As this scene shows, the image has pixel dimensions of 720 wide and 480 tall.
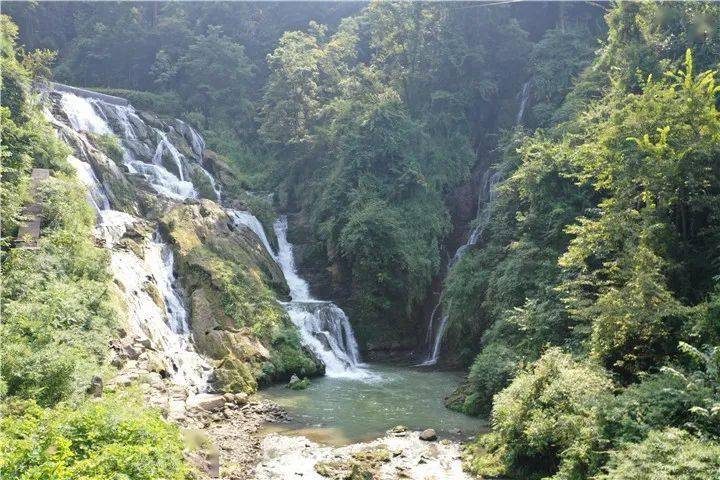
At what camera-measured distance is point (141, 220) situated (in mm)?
26594

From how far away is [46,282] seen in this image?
56.1 ft

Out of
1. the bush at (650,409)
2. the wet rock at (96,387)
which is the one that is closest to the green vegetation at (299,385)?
the wet rock at (96,387)

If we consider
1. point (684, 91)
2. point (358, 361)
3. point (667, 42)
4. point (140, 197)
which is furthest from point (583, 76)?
point (140, 197)

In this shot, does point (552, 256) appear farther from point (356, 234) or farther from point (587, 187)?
point (356, 234)

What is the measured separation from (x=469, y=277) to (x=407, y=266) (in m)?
4.70

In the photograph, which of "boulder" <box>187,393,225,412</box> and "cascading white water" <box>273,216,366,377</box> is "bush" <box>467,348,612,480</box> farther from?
"cascading white water" <box>273,216,366,377</box>

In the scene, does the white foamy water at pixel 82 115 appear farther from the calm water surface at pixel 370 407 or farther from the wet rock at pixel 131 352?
the calm water surface at pixel 370 407

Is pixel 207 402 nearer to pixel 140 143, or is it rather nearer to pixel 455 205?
pixel 140 143

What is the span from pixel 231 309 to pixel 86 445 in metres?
14.5

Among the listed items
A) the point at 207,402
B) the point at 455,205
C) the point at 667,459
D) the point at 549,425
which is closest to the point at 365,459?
the point at 549,425

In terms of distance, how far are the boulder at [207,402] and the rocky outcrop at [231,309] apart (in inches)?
44.9

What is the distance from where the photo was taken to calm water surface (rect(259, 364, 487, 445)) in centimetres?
1711

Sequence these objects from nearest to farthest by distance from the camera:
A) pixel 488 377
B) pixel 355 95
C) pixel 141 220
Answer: pixel 488 377 < pixel 141 220 < pixel 355 95

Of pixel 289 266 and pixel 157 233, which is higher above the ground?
pixel 157 233
